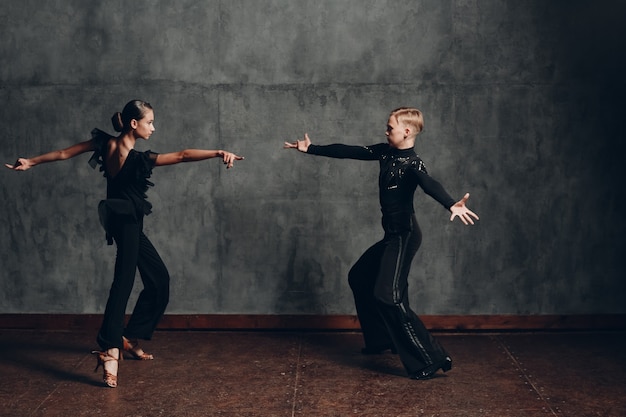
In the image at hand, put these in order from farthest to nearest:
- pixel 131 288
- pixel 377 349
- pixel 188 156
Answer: pixel 377 349 → pixel 131 288 → pixel 188 156

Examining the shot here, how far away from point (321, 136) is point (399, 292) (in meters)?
1.36

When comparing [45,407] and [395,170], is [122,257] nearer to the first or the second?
[45,407]

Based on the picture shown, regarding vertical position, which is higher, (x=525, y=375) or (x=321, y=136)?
(x=321, y=136)

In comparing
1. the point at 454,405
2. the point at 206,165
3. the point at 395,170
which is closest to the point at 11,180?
the point at 206,165

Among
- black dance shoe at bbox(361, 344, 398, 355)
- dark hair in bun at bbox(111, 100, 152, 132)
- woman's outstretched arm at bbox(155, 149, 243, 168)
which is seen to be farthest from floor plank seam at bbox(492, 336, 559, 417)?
dark hair in bun at bbox(111, 100, 152, 132)

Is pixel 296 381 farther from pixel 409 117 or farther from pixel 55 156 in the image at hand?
pixel 55 156

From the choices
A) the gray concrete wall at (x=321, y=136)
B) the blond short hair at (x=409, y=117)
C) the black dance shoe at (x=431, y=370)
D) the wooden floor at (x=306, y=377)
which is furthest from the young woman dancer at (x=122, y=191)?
the black dance shoe at (x=431, y=370)

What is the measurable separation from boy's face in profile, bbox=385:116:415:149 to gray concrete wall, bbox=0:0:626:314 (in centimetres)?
76

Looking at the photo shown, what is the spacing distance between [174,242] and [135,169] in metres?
1.14

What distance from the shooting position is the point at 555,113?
19.0ft

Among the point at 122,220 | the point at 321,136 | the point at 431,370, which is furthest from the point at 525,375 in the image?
the point at 122,220

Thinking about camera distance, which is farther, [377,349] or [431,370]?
[377,349]

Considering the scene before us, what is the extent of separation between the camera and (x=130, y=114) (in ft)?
16.4

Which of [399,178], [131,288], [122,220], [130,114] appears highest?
[130,114]
